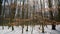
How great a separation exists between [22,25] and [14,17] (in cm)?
20

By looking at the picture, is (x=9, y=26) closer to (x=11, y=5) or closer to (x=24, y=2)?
(x=11, y=5)

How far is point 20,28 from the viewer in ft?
5.98

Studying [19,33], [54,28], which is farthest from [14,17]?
[54,28]

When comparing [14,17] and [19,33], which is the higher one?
[14,17]

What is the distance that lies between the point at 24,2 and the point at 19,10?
0.17 metres

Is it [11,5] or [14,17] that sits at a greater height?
[11,5]

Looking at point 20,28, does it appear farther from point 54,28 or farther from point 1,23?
point 54,28

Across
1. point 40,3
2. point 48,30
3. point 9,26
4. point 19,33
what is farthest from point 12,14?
point 48,30

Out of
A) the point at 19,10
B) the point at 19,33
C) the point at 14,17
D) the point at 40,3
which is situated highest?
the point at 40,3

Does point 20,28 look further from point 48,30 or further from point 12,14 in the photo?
point 48,30

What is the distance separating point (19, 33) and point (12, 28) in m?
0.15

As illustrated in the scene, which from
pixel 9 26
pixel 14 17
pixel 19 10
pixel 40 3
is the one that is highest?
pixel 40 3

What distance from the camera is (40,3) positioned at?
187cm

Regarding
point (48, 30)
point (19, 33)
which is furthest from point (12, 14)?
point (48, 30)
